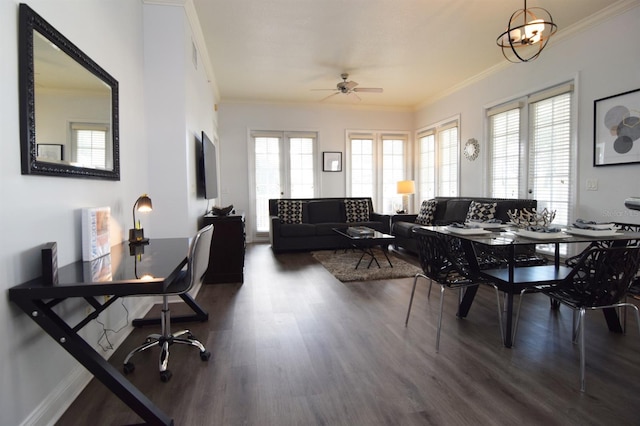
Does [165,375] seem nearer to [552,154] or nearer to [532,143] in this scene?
[552,154]

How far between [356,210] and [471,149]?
90.3 inches

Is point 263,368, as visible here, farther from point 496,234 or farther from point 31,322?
point 496,234

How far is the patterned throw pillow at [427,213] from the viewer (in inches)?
238

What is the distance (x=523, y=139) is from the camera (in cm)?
502

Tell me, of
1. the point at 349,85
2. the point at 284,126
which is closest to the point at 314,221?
the point at 284,126

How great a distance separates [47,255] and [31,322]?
0.35m

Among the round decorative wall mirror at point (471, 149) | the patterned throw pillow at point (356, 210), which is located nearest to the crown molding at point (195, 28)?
the patterned throw pillow at point (356, 210)

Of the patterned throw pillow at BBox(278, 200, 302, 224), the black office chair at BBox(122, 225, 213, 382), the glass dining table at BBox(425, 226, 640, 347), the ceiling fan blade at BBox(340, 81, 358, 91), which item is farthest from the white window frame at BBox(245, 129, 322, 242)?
the glass dining table at BBox(425, 226, 640, 347)

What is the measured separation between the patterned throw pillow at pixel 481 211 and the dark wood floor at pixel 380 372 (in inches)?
71.5

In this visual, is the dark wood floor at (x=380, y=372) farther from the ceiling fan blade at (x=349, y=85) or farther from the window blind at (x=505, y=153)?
the ceiling fan blade at (x=349, y=85)

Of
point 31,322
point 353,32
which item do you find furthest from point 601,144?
point 31,322

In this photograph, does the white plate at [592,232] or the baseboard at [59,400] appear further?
the white plate at [592,232]

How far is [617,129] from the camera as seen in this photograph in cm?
372

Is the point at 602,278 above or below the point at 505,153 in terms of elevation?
below
